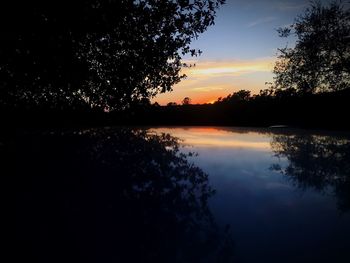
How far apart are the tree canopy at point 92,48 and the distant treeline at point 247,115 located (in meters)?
9.74

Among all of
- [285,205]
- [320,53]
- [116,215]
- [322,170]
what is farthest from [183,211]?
[320,53]

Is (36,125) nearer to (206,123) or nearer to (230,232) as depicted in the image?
(206,123)

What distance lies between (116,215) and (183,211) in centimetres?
98

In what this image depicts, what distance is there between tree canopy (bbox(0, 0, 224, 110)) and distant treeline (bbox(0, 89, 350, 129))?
974 cm

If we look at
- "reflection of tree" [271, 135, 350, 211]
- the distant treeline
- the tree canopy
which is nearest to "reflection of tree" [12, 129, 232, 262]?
"reflection of tree" [271, 135, 350, 211]

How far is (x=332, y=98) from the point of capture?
118ft

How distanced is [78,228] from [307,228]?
2788 mm

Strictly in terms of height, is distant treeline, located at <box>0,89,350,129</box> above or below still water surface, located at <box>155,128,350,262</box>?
above

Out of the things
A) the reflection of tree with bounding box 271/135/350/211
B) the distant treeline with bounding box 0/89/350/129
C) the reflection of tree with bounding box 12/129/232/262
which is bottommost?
the reflection of tree with bounding box 271/135/350/211

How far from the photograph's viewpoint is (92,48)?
14.6 metres

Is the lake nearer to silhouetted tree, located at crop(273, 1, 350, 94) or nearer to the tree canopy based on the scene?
the tree canopy

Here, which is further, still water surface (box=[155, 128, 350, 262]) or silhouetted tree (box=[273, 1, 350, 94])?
silhouetted tree (box=[273, 1, 350, 94])

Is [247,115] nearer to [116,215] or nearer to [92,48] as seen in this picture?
[92,48]

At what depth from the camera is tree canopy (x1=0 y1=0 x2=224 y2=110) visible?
1175cm
